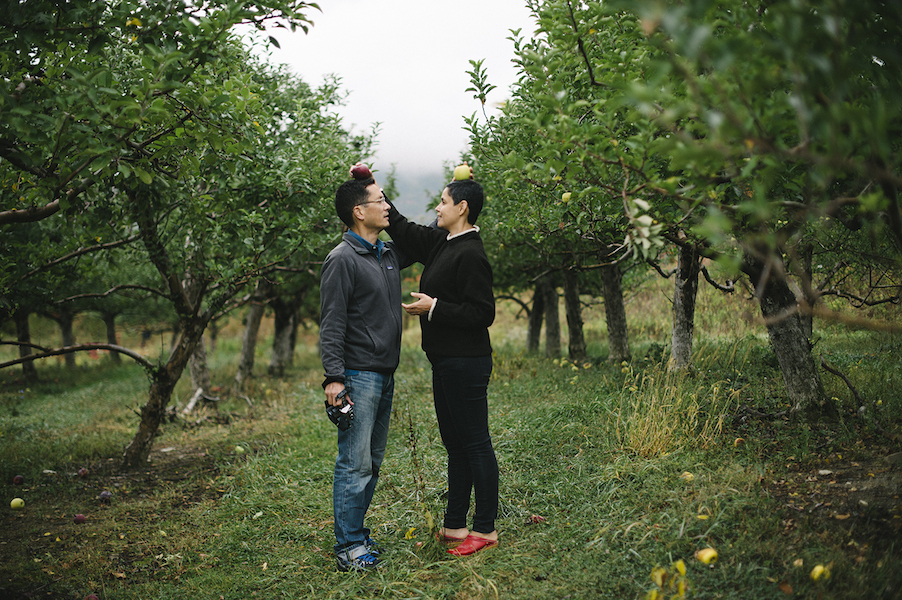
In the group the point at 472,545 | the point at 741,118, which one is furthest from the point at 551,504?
the point at 741,118

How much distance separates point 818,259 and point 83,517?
26.5 ft

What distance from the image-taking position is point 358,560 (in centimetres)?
323

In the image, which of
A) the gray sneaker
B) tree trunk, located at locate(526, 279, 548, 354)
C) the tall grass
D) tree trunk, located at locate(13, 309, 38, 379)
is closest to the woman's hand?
the gray sneaker

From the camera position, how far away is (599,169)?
2.37m

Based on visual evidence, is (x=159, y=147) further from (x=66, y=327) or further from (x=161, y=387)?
(x=66, y=327)

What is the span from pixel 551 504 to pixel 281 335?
41.8ft

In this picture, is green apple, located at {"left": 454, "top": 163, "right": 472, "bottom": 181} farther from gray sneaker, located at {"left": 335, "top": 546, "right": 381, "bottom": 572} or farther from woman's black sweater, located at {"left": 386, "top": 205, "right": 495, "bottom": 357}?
gray sneaker, located at {"left": 335, "top": 546, "right": 381, "bottom": 572}

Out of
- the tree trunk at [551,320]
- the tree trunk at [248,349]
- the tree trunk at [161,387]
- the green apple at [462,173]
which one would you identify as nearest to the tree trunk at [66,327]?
the tree trunk at [248,349]

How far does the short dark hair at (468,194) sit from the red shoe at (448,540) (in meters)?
1.90

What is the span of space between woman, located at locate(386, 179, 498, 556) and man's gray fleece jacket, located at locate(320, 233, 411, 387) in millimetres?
251

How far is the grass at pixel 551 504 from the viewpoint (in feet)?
8.75

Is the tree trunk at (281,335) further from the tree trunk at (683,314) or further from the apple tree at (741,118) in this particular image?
the apple tree at (741,118)

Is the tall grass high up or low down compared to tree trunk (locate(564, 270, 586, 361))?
down

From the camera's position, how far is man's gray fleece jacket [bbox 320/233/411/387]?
3.17 m
